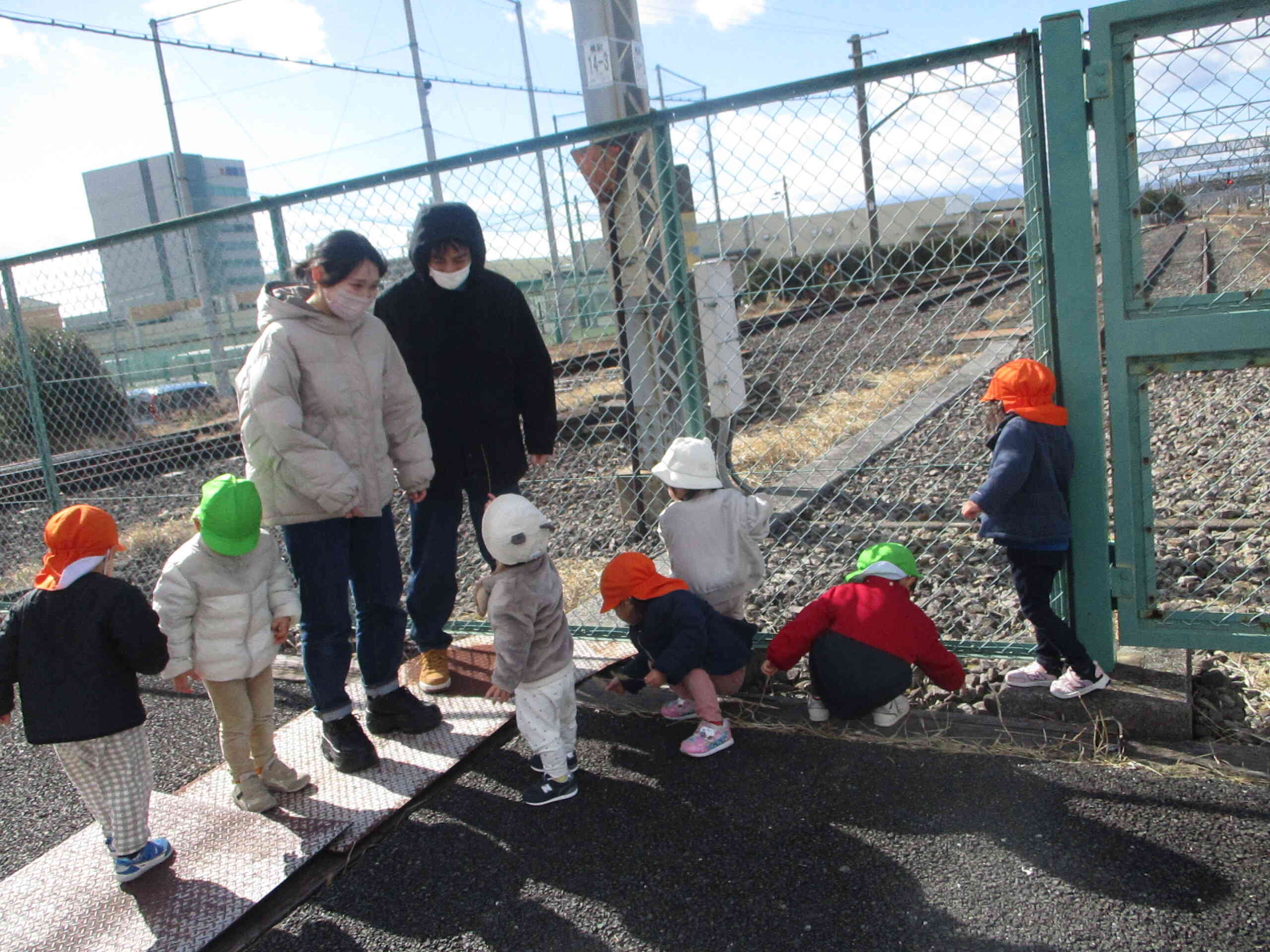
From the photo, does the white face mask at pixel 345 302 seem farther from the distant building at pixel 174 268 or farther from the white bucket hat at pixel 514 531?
the distant building at pixel 174 268

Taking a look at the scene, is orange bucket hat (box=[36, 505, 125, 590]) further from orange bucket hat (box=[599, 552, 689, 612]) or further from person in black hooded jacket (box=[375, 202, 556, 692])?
orange bucket hat (box=[599, 552, 689, 612])

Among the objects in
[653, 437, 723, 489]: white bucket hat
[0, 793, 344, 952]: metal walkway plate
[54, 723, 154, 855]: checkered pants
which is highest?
[653, 437, 723, 489]: white bucket hat

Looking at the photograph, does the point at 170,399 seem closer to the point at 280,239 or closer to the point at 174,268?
the point at 174,268

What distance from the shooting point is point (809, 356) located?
523 inches

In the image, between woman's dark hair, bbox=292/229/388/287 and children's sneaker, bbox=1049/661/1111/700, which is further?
children's sneaker, bbox=1049/661/1111/700

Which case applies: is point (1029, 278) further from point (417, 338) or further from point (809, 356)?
point (809, 356)

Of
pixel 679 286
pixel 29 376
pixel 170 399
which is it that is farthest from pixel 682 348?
pixel 170 399

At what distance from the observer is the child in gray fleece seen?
310cm

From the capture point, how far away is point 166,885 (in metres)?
2.84

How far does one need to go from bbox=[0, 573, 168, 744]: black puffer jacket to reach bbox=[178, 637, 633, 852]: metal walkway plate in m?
0.74

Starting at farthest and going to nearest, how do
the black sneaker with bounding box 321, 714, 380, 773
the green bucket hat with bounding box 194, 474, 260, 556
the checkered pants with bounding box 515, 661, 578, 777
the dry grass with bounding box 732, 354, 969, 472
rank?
the dry grass with bounding box 732, 354, 969, 472 < the black sneaker with bounding box 321, 714, 380, 773 < the checkered pants with bounding box 515, 661, 578, 777 < the green bucket hat with bounding box 194, 474, 260, 556

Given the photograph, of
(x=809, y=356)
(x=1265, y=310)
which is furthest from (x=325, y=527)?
(x=809, y=356)

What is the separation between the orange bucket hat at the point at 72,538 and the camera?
Answer: 108 inches

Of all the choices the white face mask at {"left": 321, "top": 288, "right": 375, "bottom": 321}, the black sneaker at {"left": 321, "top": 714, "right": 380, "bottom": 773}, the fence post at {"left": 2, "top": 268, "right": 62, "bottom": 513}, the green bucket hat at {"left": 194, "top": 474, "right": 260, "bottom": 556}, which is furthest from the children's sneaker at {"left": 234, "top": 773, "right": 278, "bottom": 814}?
the fence post at {"left": 2, "top": 268, "right": 62, "bottom": 513}
